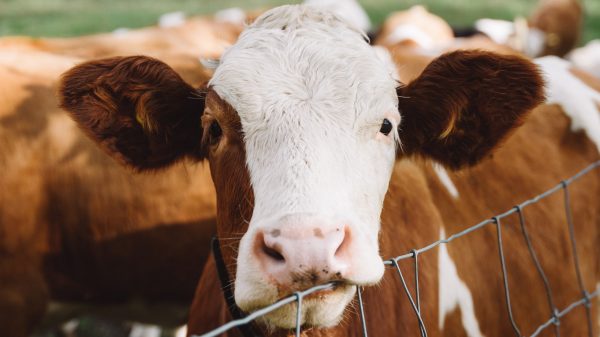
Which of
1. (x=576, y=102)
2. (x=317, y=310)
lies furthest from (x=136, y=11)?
(x=317, y=310)

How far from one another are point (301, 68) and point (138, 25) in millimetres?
12817

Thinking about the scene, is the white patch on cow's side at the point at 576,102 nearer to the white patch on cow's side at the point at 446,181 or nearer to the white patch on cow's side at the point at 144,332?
the white patch on cow's side at the point at 446,181

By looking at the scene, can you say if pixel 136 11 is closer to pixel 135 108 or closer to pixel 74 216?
pixel 74 216

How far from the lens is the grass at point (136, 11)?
14.3 meters

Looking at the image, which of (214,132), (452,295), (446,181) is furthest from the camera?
(446,181)

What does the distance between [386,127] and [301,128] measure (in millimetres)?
332

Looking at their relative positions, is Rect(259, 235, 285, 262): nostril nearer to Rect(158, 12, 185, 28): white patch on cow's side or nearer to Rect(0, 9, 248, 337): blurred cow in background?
Rect(0, 9, 248, 337): blurred cow in background

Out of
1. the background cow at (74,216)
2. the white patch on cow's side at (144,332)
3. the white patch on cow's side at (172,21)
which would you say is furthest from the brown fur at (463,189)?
the white patch on cow's side at (172,21)

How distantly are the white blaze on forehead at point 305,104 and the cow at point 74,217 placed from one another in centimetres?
160

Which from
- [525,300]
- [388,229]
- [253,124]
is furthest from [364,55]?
[525,300]

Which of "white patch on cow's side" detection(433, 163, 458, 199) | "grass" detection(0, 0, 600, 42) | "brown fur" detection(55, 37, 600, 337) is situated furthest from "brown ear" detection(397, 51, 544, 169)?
"grass" detection(0, 0, 600, 42)

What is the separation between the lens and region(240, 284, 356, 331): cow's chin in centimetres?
188

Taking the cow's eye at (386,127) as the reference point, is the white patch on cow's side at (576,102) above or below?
below

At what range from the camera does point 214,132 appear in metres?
2.31
